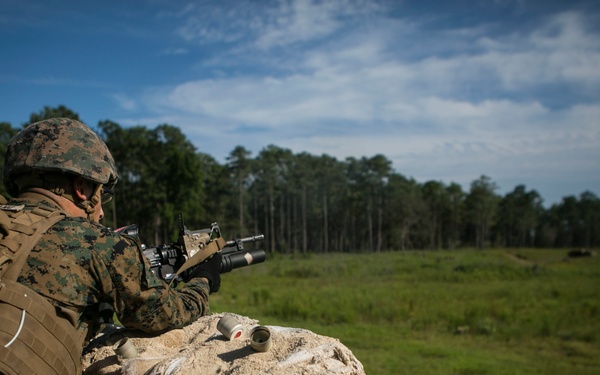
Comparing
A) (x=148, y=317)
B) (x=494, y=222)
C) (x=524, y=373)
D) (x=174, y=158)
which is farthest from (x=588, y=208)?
(x=148, y=317)

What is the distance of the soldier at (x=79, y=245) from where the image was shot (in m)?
2.22

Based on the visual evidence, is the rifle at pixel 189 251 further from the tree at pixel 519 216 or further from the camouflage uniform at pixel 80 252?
the tree at pixel 519 216

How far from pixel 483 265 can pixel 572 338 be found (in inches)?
581

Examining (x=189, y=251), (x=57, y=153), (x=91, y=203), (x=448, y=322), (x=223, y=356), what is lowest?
(x=448, y=322)

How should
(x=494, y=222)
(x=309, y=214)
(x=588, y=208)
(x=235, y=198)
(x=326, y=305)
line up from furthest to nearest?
(x=494, y=222) < (x=588, y=208) < (x=309, y=214) < (x=235, y=198) < (x=326, y=305)

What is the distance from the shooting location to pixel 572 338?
12.6 meters

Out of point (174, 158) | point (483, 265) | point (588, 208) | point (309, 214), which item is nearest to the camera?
point (174, 158)

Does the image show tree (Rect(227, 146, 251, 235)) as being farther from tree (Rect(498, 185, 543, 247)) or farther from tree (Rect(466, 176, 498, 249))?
tree (Rect(498, 185, 543, 247))

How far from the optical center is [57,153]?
7.97ft

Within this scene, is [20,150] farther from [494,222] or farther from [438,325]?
[494,222]

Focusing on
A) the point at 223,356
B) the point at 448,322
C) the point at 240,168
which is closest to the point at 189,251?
the point at 223,356

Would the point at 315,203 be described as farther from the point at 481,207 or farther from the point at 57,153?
the point at 57,153

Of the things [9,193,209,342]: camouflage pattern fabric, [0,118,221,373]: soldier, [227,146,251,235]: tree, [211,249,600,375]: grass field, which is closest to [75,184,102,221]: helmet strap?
[0,118,221,373]: soldier

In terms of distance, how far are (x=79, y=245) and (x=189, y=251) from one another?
129 cm
